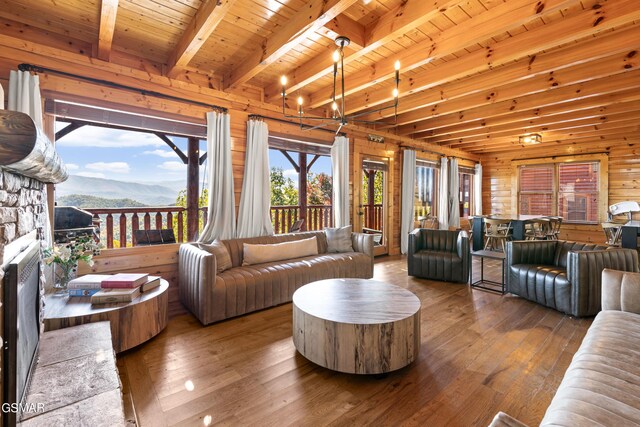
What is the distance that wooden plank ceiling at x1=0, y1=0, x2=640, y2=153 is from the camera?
92.5 inches

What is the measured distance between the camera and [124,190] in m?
4.31

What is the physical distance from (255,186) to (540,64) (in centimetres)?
356

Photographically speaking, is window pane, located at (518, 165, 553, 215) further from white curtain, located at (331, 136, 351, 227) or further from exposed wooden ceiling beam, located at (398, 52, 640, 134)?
white curtain, located at (331, 136, 351, 227)

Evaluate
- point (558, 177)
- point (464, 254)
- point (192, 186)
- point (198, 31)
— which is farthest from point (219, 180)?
point (558, 177)

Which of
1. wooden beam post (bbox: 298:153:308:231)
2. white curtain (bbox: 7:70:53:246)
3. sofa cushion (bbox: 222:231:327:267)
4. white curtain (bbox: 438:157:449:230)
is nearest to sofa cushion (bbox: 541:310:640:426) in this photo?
sofa cushion (bbox: 222:231:327:267)

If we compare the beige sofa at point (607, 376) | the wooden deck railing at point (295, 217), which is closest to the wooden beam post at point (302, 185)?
the wooden deck railing at point (295, 217)

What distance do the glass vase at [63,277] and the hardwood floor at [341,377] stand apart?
0.89 m

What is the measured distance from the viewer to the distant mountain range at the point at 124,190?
369cm

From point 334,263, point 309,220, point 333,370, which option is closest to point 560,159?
point 309,220

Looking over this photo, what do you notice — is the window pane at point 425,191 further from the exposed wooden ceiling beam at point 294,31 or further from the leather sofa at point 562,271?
the exposed wooden ceiling beam at point 294,31

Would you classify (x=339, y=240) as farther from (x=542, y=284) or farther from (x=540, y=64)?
(x=540, y=64)

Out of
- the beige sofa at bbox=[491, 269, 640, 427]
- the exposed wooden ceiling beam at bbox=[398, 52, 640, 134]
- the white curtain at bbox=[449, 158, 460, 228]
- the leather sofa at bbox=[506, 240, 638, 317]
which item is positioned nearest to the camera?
the beige sofa at bbox=[491, 269, 640, 427]

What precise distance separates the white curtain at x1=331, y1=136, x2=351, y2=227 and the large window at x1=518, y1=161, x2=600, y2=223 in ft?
19.3

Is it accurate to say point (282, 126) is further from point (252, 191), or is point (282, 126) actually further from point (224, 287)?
point (224, 287)
